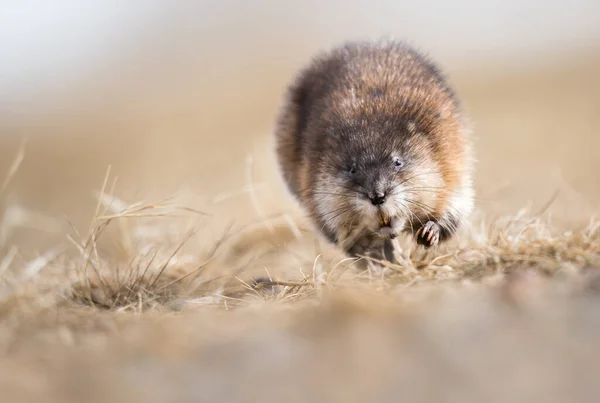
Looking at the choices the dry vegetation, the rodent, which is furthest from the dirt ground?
the rodent

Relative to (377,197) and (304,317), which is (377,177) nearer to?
(377,197)

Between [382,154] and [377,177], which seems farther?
[382,154]

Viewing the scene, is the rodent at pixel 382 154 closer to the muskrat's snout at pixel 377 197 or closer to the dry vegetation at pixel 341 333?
the muskrat's snout at pixel 377 197

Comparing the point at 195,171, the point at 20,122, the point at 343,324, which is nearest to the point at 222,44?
the point at 20,122

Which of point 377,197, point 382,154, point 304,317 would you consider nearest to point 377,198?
point 377,197

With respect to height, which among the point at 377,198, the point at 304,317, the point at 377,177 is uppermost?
the point at 377,177

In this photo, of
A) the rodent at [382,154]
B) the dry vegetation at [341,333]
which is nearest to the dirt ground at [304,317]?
the dry vegetation at [341,333]
